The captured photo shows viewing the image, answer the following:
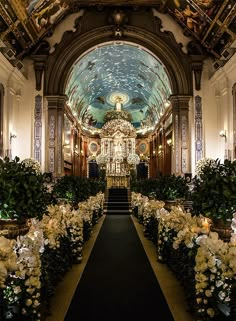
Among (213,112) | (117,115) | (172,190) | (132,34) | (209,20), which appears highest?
(132,34)

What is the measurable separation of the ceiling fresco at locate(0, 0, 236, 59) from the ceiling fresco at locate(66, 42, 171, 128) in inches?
85.8

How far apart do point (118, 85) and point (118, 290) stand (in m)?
24.5

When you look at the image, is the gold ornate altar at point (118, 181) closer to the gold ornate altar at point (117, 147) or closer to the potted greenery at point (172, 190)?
the gold ornate altar at point (117, 147)

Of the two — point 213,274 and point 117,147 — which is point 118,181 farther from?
point 213,274

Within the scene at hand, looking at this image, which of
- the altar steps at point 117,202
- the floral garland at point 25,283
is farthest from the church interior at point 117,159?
the altar steps at point 117,202

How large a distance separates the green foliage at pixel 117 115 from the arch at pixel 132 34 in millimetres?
14366

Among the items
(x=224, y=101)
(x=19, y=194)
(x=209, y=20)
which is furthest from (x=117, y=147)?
(x=19, y=194)

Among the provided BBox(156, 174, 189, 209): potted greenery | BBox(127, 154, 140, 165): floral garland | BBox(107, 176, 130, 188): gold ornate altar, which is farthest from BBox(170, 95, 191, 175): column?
BBox(127, 154, 140, 165): floral garland

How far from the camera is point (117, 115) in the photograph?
3136 centimetres

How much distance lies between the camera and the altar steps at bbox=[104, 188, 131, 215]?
715 inches

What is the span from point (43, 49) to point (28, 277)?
49.0ft

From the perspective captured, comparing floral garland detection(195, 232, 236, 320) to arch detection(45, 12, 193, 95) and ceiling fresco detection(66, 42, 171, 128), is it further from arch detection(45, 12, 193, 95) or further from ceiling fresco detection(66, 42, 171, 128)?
ceiling fresco detection(66, 42, 171, 128)

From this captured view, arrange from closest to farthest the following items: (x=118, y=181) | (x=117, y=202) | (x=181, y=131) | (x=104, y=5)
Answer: (x=104, y=5)
(x=181, y=131)
(x=117, y=202)
(x=118, y=181)

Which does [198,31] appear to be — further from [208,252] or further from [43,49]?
[208,252]
